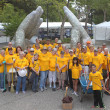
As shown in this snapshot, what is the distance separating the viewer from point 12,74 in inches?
254

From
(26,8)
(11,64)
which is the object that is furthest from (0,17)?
(11,64)

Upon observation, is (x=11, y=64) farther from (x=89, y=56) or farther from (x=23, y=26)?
(x=23, y=26)

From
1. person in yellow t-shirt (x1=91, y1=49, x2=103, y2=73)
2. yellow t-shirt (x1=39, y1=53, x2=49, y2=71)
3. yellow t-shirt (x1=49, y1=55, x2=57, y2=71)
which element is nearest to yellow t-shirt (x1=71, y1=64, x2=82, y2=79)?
person in yellow t-shirt (x1=91, y1=49, x2=103, y2=73)

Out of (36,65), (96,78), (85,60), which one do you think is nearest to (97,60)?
(85,60)

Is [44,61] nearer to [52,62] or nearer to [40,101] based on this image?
[52,62]

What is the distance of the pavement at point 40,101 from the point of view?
204 inches

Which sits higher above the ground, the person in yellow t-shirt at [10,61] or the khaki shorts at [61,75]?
the person in yellow t-shirt at [10,61]

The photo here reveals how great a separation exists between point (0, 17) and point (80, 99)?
1748 cm

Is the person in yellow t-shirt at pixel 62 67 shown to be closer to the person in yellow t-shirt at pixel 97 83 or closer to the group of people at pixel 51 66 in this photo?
the group of people at pixel 51 66


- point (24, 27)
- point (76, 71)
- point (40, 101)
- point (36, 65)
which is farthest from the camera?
point (24, 27)

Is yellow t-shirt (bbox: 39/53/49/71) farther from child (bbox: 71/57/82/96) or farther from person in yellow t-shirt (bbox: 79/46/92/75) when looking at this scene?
person in yellow t-shirt (bbox: 79/46/92/75)

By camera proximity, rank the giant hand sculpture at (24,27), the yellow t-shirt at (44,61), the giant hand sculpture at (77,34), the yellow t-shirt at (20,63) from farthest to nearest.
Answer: the giant hand sculpture at (77,34)
the giant hand sculpture at (24,27)
the yellow t-shirt at (44,61)
the yellow t-shirt at (20,63)

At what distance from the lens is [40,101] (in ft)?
18.3

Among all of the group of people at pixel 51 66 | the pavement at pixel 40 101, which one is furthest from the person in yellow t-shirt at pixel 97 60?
the pavement at pixel 40 101
